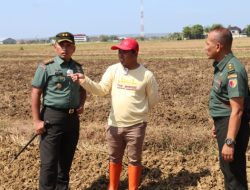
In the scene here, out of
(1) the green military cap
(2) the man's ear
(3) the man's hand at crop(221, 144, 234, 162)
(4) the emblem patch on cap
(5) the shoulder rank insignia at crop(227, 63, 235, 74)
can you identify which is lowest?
(3) the man's hand at crop(221, 144, 234, 162)

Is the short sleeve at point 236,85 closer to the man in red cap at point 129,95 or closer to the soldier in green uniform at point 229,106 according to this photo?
the soldier in green uniform at point 229,106

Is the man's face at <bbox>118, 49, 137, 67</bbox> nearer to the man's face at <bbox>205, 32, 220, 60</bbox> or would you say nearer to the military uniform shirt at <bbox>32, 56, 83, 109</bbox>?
the military uniform shirt at <bbox>32, 56, 83, 109</bbox>

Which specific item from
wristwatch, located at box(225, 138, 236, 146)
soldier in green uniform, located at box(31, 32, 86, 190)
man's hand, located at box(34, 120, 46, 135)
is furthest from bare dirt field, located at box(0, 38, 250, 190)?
wristwatch, located at box(225, 138, 236, 146)

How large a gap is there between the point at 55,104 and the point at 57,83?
0.22 meters

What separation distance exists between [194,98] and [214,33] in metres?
7.44

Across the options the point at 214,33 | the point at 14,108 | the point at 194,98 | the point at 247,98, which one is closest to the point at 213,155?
the point at 247,98

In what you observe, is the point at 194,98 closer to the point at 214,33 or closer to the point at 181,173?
the point at 181,173

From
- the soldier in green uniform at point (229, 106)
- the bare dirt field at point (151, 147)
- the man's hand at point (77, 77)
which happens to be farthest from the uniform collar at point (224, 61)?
the bare dirt field at point (151, 147)

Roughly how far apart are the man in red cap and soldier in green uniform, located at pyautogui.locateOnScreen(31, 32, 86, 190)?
26 centimetres

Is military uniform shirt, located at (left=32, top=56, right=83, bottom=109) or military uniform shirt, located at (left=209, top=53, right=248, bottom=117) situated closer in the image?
military uniform shirt, located at (left=209, top=53, right=248, bottom=117)

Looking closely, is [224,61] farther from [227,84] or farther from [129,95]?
[129,95]

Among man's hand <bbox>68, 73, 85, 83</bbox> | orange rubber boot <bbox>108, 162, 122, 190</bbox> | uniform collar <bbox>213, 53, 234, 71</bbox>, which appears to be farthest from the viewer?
orange rubber boot <bbox>108, 162, 122, 190</bbox>

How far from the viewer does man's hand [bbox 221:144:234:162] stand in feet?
11.5

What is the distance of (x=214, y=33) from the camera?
3541mm
